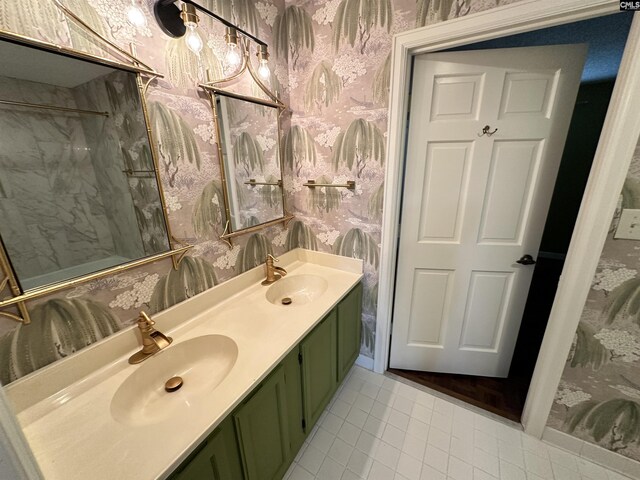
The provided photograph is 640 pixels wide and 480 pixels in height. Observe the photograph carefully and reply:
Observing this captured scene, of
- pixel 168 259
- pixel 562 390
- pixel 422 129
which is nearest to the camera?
pixel 168 259

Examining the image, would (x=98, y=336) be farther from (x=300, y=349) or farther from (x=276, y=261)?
(x=276, y=261)

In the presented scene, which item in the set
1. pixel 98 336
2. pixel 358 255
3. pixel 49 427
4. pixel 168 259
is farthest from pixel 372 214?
pixel 49 427

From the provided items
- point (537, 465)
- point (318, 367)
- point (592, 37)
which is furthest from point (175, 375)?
point (592, 37)

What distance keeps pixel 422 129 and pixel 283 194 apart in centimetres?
90

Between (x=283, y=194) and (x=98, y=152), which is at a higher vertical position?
(x=98, y=152)

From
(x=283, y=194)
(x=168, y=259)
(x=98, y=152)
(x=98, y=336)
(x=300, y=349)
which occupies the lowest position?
(x=300, y=349)

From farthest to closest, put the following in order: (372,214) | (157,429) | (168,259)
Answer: (372,214) < (168,259) < (157,429)

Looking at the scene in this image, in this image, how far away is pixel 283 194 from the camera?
165 cm

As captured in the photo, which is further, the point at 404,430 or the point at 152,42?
the point at 404,430

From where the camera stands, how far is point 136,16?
875mm

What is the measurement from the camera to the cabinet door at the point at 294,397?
1042 millimetres

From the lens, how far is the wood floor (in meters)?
1.55

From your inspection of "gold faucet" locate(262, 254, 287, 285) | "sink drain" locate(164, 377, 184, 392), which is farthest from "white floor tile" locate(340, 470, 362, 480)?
"gold faucet" locate(262, 254, 287, 285)

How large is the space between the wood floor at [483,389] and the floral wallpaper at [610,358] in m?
0.29
